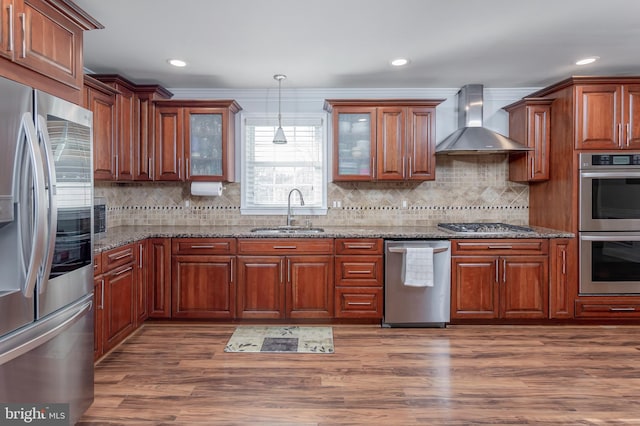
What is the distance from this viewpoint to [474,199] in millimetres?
4383

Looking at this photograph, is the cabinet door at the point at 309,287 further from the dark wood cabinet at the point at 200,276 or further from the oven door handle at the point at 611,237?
the oven door handle at the point at 611,237

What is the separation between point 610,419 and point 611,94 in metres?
2.84

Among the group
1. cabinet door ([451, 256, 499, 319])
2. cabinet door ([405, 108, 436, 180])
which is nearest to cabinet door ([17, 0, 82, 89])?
cabinet door ([405, 108, 436, 180])

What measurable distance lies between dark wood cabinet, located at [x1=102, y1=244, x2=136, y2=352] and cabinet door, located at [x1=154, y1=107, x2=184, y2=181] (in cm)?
98

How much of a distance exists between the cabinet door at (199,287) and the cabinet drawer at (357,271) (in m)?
1.05

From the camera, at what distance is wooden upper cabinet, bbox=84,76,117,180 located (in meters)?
3.24

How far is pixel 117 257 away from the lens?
303 cm

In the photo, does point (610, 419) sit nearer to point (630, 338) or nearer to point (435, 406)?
point (435, 406)

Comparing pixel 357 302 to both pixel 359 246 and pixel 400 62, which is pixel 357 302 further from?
pixel 400 62

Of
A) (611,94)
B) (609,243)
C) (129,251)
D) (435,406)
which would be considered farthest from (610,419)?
(129,251)

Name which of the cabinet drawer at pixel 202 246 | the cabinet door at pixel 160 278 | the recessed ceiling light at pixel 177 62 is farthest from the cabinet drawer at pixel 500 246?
the recessed ceiling light at pixel 177 62

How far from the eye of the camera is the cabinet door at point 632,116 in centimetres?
355

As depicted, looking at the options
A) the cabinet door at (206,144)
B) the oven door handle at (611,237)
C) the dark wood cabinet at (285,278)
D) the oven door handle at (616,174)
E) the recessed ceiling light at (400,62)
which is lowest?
the dark wood cabinet at (285,278)

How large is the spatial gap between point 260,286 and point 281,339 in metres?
0.57
